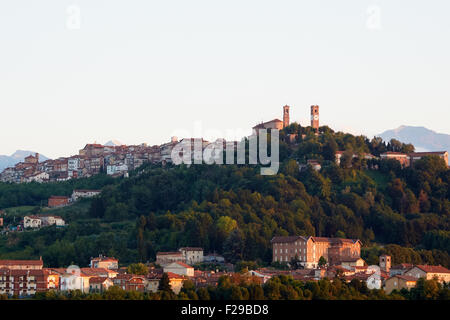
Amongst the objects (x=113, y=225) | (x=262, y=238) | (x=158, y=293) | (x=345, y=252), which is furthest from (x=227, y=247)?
(x=158, y=293)

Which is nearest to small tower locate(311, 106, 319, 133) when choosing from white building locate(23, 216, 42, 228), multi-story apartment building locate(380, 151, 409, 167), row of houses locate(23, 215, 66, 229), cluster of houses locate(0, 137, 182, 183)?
multi-story apartment building locate(380, 151, 409, 167)

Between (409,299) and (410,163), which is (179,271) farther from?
(410,163)

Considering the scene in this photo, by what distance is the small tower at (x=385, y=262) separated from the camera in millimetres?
76950

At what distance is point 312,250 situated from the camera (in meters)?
80.3

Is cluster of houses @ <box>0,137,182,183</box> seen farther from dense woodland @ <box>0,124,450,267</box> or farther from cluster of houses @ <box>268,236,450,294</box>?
cluster of houses @ <box>268,236,450,294</box>

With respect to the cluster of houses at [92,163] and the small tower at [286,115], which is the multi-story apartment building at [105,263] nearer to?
the cluster of houses at [92,163]

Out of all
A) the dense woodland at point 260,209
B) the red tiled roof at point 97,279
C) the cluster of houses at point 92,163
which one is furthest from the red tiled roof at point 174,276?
the cluster of houses at point 92,163

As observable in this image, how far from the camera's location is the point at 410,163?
338ft

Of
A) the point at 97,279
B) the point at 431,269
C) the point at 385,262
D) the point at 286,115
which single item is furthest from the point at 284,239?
the point at 286,115

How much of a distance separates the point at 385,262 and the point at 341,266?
3.01m

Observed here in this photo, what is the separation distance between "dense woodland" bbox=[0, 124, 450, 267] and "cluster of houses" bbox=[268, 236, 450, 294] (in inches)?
56.3

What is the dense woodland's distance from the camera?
81938 mm

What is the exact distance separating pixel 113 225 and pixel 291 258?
706 inches

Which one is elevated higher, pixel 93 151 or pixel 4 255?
pixel 93 151
